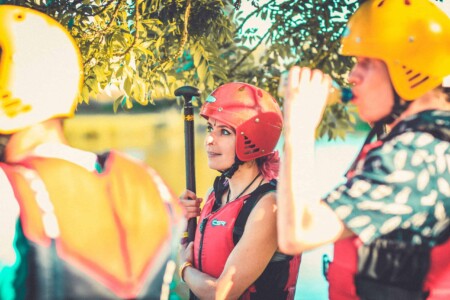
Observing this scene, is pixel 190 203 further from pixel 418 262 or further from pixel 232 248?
pixel 418 262

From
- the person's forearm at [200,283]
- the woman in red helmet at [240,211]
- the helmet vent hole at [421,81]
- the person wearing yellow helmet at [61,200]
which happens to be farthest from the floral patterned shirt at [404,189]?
the person's forearm at [200,283]

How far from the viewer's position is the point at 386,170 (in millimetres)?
1518

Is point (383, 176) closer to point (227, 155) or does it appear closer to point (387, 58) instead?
point (387, 58)

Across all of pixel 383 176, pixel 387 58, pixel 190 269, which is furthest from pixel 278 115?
pixel 383 176

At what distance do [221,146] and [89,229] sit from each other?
1.38 meters

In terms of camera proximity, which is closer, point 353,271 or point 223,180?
point 353,271

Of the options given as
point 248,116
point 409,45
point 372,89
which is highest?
point 409,45

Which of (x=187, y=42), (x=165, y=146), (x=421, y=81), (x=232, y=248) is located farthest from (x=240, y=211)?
(x=165, y=146)

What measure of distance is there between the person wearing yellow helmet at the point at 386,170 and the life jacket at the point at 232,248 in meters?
0.73

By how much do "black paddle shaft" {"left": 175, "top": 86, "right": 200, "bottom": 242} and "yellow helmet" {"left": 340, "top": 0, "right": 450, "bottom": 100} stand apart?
Result: 4.33 feet

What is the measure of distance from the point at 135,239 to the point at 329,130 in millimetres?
3363

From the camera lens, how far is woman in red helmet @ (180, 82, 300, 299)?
235cm

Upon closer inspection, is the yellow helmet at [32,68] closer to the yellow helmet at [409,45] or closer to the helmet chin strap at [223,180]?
the yellow helmet at [409,45]

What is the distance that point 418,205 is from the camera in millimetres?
1536
